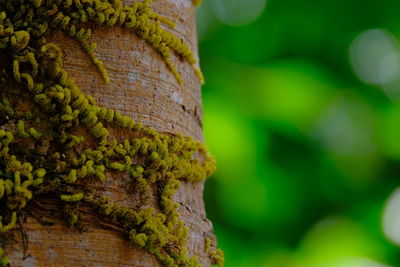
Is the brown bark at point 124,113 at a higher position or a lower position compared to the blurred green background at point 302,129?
lower

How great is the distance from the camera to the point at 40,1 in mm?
1040

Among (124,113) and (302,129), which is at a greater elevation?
(302,129)

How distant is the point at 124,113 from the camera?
3.47 ft

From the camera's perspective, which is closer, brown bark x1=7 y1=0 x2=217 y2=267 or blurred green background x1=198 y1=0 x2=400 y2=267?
brown bark x1=7 y1=0 x2=217 y2=267

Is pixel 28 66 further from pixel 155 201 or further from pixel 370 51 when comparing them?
pixel 370 51

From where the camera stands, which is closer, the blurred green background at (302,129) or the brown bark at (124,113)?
the brown bark at (124,113)

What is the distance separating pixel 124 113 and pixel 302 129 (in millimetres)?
2938

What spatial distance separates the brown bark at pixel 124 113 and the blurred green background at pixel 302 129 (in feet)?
7.38

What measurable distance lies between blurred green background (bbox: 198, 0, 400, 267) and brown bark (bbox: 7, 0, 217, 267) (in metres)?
2.25

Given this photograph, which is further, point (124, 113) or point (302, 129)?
point (302, 129)

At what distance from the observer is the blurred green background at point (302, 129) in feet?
11.8

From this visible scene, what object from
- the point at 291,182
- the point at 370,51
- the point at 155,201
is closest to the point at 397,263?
the point at 291,182

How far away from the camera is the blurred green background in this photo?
360cm

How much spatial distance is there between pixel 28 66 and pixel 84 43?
11cm
